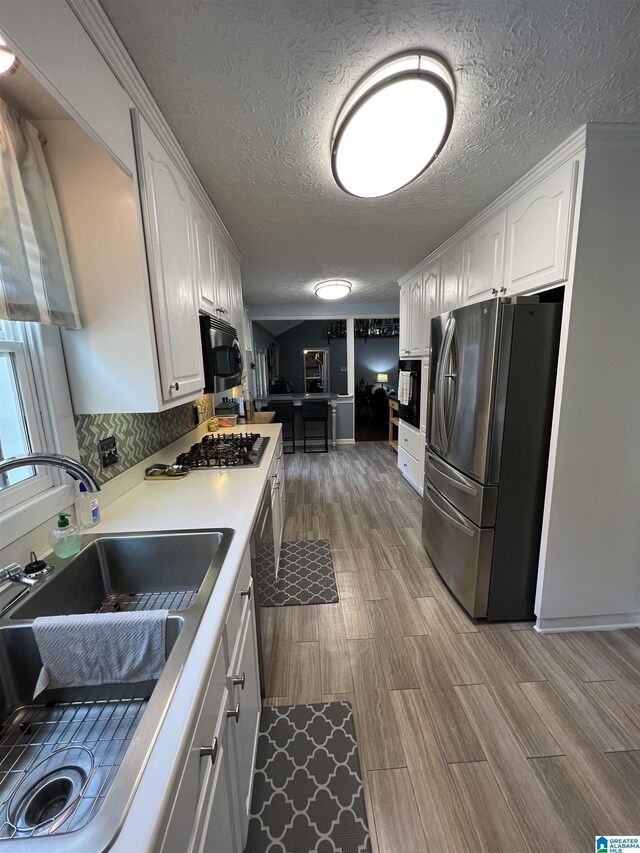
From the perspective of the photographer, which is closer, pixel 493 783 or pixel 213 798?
pixel 213 798

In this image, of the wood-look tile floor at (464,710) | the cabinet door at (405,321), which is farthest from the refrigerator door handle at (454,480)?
the cabinet door at (405,321)

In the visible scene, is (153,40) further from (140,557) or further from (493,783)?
(493,783)

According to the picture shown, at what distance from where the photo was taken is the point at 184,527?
1187 millimetres

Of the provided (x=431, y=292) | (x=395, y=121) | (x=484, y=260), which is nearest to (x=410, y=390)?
(x=431, y=292)

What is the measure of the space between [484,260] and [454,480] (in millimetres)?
1508

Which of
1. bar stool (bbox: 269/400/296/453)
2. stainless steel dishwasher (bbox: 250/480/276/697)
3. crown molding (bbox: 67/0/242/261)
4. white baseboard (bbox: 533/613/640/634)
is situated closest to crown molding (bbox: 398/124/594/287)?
crown molding (bbox: 67/0/242/261)

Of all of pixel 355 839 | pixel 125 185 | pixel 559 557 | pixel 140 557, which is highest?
pixel 125 185

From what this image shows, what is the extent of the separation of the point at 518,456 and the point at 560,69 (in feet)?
4.92

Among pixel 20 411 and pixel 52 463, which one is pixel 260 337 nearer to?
pixel 20 411

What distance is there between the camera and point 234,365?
85.9 inches

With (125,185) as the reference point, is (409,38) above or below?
above

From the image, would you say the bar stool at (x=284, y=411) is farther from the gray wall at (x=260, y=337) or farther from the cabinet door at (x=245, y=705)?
the cabinet door at (x=245, y=705)

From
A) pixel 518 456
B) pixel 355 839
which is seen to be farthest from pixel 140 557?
pixel 518 456

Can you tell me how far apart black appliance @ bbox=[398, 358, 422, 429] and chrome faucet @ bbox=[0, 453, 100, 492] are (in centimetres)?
314
